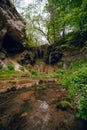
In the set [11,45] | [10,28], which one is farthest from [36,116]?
[11,45]

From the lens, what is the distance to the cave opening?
21453mm

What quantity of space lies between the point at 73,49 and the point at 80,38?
1.55 metres

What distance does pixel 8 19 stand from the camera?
62.4ft

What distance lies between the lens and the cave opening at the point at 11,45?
21453 mm

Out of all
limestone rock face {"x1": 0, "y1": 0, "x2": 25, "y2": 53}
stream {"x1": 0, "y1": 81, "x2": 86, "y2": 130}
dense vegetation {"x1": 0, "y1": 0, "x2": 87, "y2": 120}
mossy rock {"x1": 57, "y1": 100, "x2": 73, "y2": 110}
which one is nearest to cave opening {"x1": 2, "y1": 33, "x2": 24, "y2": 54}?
limestone rock face {"x1": 0, "y1": 0, "x2": 25, "y2": 53}

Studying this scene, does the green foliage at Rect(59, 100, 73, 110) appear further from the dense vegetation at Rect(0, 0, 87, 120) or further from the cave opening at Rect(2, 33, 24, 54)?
the cave opening at Rect(2, 33, 24, 54)

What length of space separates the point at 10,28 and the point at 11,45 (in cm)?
315

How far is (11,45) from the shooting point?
22.4 m

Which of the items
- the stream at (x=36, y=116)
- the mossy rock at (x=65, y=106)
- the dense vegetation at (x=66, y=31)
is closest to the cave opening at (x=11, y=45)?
the dense vegetation at (x=66, y=31)

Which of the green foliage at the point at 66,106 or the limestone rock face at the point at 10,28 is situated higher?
the limestone rock face at the point at 10,28

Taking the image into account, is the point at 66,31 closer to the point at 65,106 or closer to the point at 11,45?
the point at 11,45

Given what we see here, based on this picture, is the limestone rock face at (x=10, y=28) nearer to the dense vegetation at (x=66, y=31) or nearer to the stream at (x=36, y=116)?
the dense vegetation at (x=66, y=31)

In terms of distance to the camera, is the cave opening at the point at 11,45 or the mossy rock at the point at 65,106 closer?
the mossy rock at the point at 65,106

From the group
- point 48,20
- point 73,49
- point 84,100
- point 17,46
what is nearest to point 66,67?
point 73,49
